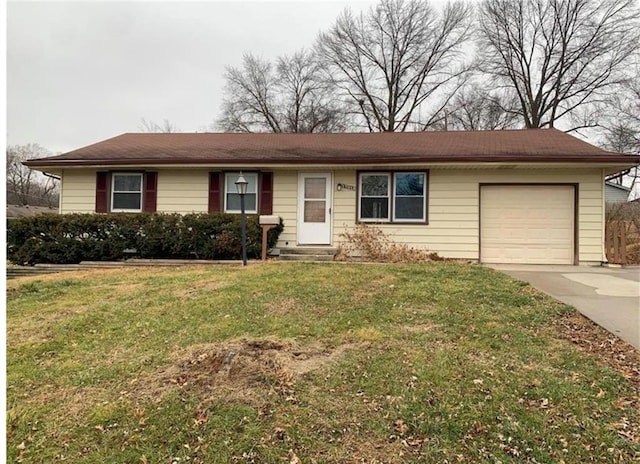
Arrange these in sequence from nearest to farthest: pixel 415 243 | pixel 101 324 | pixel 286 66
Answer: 1. pixel 101 324
2. pixel 415 243
3. pixel 286 66

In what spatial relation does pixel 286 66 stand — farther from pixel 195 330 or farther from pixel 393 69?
pixel 195 330

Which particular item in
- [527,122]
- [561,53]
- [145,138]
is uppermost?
[561,53]

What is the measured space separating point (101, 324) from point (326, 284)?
302cm

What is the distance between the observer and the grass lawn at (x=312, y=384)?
231 centimetres

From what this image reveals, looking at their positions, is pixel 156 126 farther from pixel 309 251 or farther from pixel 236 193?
pixel 309 251

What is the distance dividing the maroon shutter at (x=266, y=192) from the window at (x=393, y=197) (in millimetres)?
Answer: 2351

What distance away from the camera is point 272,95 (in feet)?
103

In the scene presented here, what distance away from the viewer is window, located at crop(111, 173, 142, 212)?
11.2 metres

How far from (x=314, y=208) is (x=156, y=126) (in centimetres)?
2709

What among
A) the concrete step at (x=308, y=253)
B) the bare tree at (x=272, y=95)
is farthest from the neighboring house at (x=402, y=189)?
the bare tree at (x=272, y=95)

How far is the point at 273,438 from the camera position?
2.38 metres

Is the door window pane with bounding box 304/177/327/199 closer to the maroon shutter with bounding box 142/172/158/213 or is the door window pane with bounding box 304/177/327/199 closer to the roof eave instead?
the roof eave

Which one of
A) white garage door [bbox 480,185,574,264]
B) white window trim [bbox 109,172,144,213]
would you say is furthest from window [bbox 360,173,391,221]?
white window trim [bbox 109,172,144,213]

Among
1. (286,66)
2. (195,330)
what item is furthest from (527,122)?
(195,330)
